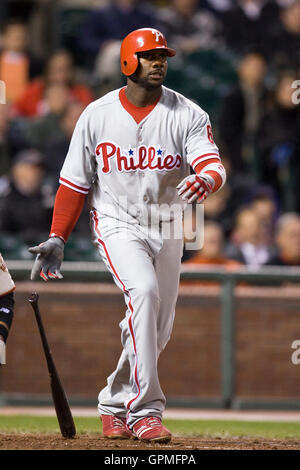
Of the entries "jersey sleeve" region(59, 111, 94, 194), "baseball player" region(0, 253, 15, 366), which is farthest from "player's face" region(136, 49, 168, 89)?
"baseball player" region(0, 253, 15, 366)

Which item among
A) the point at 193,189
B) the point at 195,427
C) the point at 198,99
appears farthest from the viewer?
the point at 198,99

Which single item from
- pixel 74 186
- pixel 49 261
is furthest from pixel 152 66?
pixel 49 261

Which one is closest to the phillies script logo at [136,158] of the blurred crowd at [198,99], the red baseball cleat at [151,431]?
the red baseball cleat at [151,431]

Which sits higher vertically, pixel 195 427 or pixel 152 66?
pixel 152 66

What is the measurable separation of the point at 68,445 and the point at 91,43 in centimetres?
770

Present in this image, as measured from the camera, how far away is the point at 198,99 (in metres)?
11.1

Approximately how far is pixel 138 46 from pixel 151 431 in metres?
1.92

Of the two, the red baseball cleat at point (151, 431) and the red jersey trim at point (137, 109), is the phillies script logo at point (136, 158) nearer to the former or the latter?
the red jersey trim at point (137, 109)

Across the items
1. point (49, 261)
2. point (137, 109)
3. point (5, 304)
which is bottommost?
point (5, 304)

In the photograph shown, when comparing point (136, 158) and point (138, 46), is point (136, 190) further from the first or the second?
point (138, 46)

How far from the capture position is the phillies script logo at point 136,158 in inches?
200

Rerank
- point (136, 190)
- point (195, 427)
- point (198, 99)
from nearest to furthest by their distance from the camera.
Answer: point (136, 190)
point (195, 427)
point (198, 99)

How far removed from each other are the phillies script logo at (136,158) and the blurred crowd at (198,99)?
3.27 meters

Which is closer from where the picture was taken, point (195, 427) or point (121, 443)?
point (121, 443)
